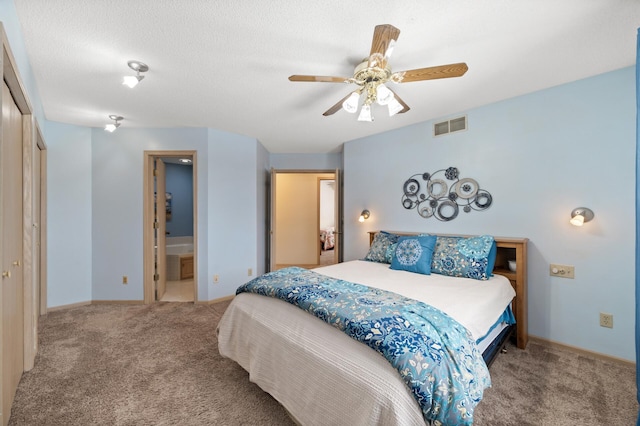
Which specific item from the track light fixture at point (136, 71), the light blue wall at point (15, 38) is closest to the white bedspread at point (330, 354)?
the track light fixture at point (136, 71)

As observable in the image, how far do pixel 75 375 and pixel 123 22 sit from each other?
2476 mm

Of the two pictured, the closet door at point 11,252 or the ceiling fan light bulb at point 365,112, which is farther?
the ceiling fan light bulb at point 365,112

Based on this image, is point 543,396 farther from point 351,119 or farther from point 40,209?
point 40,209

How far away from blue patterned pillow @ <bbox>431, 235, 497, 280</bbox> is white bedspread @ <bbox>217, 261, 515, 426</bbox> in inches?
4.9

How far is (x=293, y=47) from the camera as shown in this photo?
1812 millimetres

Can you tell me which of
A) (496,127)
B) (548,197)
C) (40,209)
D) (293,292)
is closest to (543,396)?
(548,197)

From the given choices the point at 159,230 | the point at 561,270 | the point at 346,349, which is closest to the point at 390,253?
the point at 561,270

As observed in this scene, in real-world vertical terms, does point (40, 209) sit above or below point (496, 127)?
below

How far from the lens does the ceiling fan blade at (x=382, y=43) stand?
55.0 inches

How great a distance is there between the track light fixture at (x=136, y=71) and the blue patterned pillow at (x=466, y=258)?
2.97 metres

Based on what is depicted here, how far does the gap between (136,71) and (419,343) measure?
270cm

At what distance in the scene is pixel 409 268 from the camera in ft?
8.53

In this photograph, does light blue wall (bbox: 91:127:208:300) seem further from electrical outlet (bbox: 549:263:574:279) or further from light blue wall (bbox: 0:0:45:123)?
electrical outlet (bbox: 549:263:574:279)

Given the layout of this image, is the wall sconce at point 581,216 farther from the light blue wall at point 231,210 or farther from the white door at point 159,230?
the white door at point 159,230
